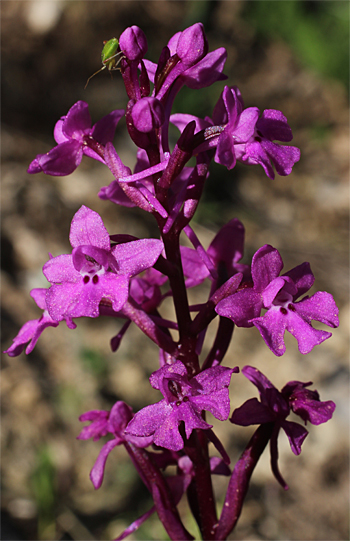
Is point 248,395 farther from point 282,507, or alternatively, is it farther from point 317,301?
point 317,301

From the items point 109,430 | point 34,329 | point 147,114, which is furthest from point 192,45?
point 109,430

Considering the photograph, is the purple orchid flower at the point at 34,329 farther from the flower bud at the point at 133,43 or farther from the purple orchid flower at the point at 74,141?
the flower bud at the point at 133,43

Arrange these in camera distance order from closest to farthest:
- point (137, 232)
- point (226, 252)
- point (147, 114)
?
point (147, 114)
point (226, 252)
point (137, 232)

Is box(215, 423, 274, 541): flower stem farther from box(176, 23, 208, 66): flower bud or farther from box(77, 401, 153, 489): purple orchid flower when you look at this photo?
box(176, 23, 208, 66): flower bud

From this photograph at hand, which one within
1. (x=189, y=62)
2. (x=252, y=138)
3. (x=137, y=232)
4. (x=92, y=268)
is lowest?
(x=137, y=232)

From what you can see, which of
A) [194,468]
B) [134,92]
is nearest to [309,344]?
[194,468]

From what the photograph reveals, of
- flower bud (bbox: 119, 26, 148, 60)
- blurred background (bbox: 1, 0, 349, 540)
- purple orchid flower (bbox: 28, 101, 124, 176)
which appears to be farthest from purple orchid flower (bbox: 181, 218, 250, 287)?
blurred background (bbox: 1, 0, 349, 540)

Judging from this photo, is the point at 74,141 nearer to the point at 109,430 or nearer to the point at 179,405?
the point at 179,405
